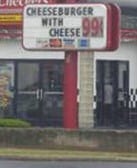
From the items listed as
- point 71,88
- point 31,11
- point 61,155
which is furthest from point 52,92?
point 61,155

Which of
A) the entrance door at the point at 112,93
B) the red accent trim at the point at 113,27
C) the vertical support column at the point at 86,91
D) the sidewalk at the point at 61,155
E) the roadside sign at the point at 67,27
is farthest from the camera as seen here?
the entrance door at the point at 112,93

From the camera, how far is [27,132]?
20469 millimetres

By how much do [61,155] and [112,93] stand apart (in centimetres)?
1238

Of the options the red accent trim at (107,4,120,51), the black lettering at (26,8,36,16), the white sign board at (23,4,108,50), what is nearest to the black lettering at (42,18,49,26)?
the white sign board at (23,4,108,50)

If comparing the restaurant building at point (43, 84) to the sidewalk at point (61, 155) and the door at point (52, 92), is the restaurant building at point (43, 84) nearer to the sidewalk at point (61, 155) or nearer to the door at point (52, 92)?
the door at point (52, 92)

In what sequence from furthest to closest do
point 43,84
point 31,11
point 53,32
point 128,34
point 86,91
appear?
point 43,84
point 128,34
point 86,91
point 31,11
point 53,32

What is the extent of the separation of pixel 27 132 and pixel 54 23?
119 inches

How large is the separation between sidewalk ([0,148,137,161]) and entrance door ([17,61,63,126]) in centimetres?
1051

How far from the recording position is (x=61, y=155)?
62.8 feet

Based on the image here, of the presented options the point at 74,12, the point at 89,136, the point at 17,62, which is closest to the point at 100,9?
the point at 74,12

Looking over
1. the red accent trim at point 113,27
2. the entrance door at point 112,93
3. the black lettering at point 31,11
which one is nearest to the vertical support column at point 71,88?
the red accent trim at point 113,27

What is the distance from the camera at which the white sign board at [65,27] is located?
68.7ft

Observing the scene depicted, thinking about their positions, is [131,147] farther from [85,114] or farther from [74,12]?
[85,114]

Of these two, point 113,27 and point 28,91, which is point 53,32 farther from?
point 28,91
